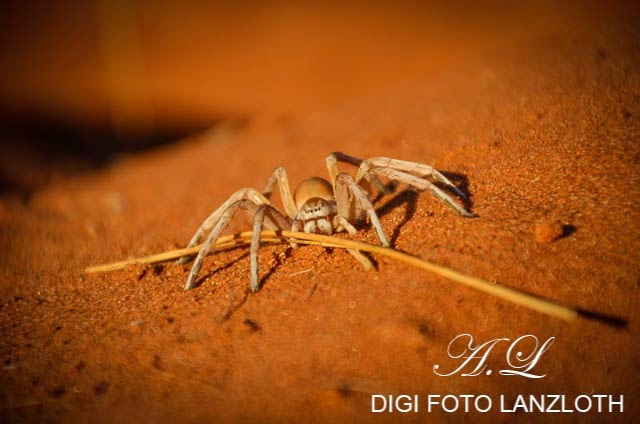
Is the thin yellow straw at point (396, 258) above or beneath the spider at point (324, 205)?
beneath

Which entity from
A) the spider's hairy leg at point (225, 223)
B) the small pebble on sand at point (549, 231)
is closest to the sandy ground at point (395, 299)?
the small pebble on sand at point (549, 231)

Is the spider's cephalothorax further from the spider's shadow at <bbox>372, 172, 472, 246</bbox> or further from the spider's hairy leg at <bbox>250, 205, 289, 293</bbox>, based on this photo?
the spider's shadow at <bbox>372, 172, 472, 246</bbox>

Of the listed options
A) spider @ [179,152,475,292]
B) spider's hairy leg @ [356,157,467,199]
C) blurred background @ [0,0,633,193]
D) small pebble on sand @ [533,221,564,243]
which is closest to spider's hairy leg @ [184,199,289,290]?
spider @ [179,152,475,292]

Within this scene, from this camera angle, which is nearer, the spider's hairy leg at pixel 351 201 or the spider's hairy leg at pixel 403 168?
the spider's hairy leg at pixel 351 201

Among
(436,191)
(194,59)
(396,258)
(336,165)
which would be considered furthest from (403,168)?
(194,59)

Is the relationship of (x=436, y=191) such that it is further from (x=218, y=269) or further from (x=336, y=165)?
(x=218, y=269)

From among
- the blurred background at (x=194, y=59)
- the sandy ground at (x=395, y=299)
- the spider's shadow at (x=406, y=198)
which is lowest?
the sandy ground at (x=395, y=299)

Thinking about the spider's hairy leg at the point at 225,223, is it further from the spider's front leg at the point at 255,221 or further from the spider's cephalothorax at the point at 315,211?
the spider's cephalothorax at the point at 315,211
